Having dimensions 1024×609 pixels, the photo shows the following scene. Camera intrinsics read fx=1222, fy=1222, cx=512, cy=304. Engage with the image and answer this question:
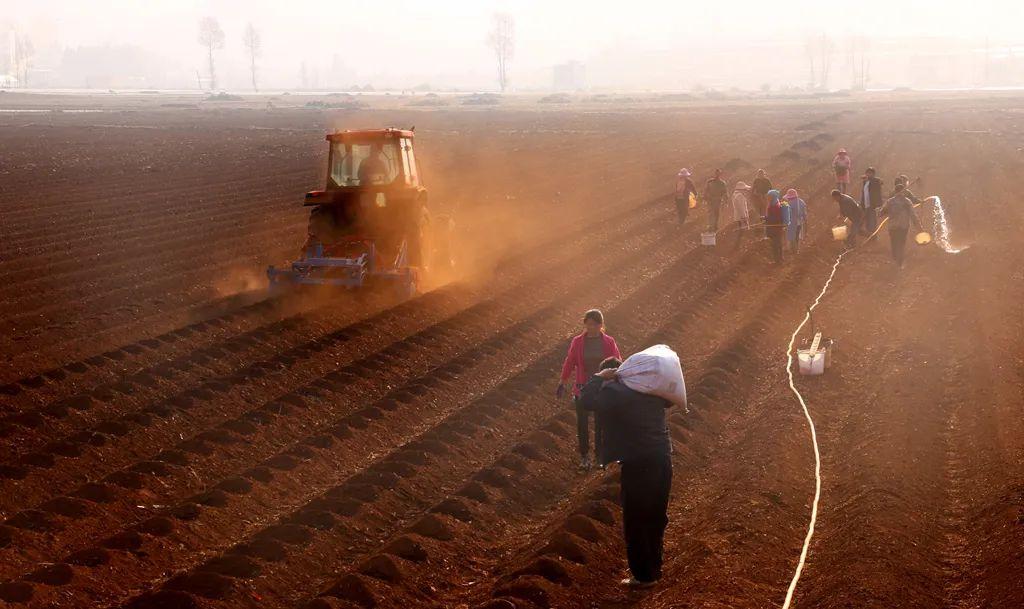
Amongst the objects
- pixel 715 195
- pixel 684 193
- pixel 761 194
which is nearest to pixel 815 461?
pixel 761 194

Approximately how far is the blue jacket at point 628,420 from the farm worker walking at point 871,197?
44.8 feet

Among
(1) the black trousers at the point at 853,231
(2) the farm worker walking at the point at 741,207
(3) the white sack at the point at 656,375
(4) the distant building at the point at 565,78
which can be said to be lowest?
(1) the black trousers at the point at 853,231

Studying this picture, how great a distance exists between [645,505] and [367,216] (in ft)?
33.6

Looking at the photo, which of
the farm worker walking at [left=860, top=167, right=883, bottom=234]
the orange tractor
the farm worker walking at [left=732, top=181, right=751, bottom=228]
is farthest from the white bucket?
the farm worker walking at [left=732, top=181, right=751, bottom=228]

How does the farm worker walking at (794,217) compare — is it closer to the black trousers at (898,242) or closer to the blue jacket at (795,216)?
the blue jacket at (795,216)

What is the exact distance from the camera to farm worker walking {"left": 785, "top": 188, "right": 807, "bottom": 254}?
2042 centimetres

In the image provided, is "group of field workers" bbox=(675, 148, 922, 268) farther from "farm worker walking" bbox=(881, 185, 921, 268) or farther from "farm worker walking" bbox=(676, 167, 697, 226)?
"farm worker walking" bbox=(676, 167, 697, 226)

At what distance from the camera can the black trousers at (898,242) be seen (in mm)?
18352

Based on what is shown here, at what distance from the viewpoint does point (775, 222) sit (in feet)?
65.5

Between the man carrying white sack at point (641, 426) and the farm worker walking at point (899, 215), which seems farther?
the farm worker walking at point (899, 215)

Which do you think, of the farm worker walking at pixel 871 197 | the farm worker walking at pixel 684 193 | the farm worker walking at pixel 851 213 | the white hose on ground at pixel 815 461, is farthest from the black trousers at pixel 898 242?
the farm worker walking at pixel 684 193

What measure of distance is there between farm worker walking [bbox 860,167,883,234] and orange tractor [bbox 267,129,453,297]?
7.71 m

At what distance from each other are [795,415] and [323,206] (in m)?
7.79

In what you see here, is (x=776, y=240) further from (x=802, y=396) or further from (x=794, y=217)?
(x=802, y=396)
